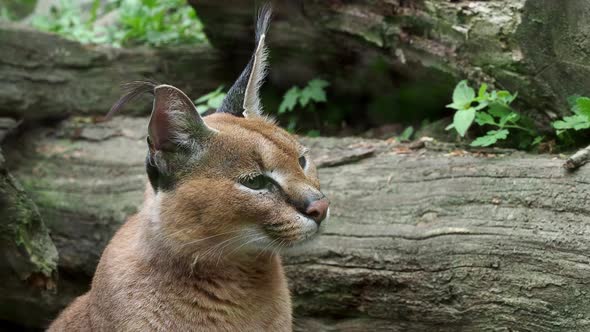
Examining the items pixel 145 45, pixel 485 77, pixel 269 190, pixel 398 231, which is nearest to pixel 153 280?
pixel 269 190

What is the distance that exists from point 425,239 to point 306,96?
2.42 m

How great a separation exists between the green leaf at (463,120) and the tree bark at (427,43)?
0.37 metres

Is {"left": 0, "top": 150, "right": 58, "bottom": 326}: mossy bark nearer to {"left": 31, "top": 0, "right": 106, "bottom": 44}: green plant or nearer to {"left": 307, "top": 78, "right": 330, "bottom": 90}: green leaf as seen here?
{"left": 307, "top": 78, "right": 330, "bottom": 90}: green leaf

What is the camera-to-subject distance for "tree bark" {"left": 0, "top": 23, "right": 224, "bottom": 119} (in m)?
6.55

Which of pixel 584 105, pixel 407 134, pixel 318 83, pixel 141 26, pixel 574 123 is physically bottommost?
pixel 141 26

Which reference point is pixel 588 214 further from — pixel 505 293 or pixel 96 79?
pixel 96 79

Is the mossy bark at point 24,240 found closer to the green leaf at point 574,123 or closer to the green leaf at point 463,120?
the green leaf at point 463,120

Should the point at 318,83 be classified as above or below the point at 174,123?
below

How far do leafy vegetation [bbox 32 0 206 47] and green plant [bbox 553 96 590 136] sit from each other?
4.08 m

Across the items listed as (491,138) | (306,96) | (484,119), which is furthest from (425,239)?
(306,96)

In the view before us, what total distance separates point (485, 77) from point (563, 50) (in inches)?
24.1

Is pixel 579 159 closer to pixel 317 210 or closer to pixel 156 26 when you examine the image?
pixel 317 210

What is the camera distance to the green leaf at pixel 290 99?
6492 mm

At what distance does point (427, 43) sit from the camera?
532 cm
